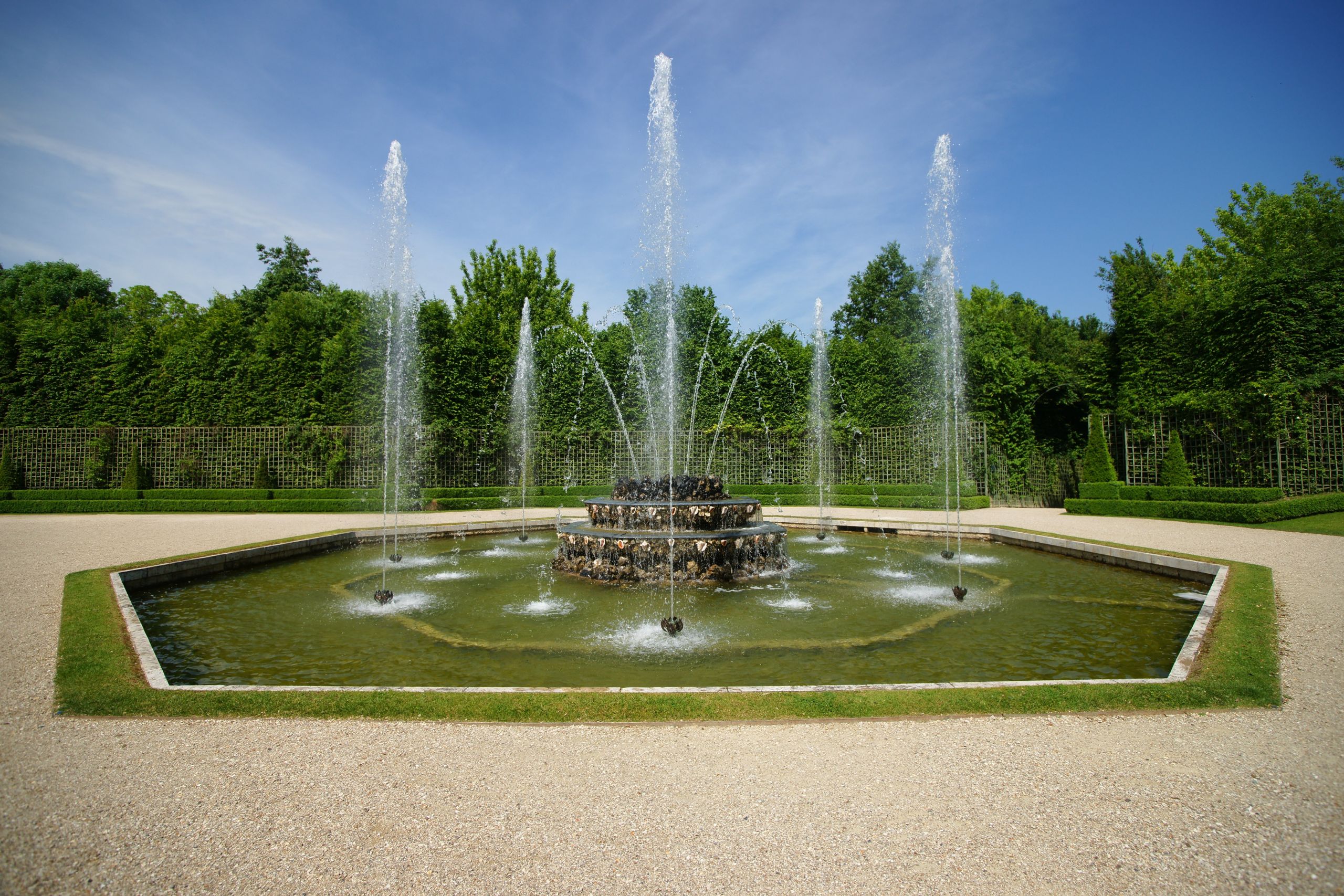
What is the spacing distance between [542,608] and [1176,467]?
18.7 metres

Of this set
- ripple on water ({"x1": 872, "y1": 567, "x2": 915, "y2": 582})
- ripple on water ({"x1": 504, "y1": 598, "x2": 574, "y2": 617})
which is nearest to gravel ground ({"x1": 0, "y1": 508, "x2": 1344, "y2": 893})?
ripple on water ({"x1": 504, "y1": 598, "x2": 574, "y2": 617})

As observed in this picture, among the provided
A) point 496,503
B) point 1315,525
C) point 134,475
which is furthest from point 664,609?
point 134,475

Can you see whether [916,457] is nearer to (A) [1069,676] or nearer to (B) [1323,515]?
(B) [1323,515]

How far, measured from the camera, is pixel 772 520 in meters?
19.1

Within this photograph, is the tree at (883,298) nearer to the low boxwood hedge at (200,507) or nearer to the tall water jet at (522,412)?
the tall water jet at (522,412)

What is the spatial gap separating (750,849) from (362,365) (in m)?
26.2

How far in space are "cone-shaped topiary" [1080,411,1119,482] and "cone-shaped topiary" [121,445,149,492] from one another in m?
30.9

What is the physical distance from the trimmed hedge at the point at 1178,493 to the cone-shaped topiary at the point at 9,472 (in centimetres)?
3467

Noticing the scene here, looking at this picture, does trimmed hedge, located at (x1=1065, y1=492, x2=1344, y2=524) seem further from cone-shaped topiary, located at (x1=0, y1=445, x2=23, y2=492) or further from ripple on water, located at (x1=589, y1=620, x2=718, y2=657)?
cone-shaped topiary, located at (x1=0, y1=445, x2=23, y2=492)

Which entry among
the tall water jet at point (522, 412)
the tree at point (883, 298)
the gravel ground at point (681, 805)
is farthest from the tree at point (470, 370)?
the tree at point (883, 298)

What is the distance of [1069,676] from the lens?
574cm

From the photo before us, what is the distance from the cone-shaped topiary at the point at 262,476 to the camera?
23.4 m

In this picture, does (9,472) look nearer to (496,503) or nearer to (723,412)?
(496,503)

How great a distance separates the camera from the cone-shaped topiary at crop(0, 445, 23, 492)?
76.6 feet
